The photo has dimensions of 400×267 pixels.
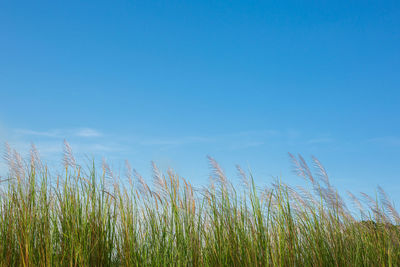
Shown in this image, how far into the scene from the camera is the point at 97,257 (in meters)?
3.58

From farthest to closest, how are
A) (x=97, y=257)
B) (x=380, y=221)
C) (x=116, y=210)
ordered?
(x=380, y=221), (x=116, y=210), (x=97, y=257)

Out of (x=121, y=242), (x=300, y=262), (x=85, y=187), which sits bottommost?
(x=300, y=262)

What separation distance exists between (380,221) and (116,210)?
121 inches

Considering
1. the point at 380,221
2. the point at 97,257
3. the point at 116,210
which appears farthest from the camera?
A: the point at 380,221

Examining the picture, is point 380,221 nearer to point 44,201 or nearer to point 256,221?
point 256,221

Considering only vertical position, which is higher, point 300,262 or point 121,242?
point 121,242

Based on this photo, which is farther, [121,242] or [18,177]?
[18,177]

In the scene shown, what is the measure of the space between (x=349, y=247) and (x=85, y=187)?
9.00 ft

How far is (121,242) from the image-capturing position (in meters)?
3.70

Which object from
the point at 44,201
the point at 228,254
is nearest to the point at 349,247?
the point at 228,254

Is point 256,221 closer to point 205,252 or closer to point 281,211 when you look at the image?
point 281,211

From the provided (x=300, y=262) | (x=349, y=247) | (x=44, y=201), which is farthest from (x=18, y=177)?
(x=349, y=247)

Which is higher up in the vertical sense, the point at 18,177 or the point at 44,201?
the point at 18,177

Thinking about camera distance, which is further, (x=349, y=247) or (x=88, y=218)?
(x=349, y=247)
